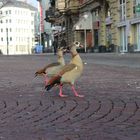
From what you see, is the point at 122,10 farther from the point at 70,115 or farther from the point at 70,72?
the point at 70,115

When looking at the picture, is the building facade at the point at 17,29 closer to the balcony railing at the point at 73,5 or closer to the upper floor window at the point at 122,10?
the balcony railing at the point at 73,5

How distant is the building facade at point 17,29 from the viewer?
173875mm

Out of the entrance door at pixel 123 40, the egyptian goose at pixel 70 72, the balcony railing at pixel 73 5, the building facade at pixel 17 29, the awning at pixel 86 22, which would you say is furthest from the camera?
the building facade at pixel 17 29

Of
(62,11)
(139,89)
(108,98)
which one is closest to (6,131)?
(108,98)

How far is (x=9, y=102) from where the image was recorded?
8.66 metres

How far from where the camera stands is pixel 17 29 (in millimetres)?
178500

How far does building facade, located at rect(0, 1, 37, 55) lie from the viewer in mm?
173875

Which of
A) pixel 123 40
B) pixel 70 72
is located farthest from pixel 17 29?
pixel 70 72

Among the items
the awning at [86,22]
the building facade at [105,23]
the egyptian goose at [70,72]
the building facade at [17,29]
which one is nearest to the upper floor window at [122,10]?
the building facade at [105,23]

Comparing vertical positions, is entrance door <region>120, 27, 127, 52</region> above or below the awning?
A: below

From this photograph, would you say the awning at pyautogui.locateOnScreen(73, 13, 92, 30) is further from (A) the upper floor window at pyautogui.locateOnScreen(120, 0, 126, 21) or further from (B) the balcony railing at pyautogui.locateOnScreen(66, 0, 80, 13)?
(A) the upper floor window at pyautogui.locateOnScreen(120, 0, 126, 21)

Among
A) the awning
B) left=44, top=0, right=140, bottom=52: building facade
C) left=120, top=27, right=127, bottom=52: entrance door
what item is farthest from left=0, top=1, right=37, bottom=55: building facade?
left=120, top=27, right=127, bottom=52: entrance door

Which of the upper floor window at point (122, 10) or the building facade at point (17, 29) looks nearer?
the upper floor window at point (122, 10)

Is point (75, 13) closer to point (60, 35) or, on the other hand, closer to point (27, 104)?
point (60, 35)
